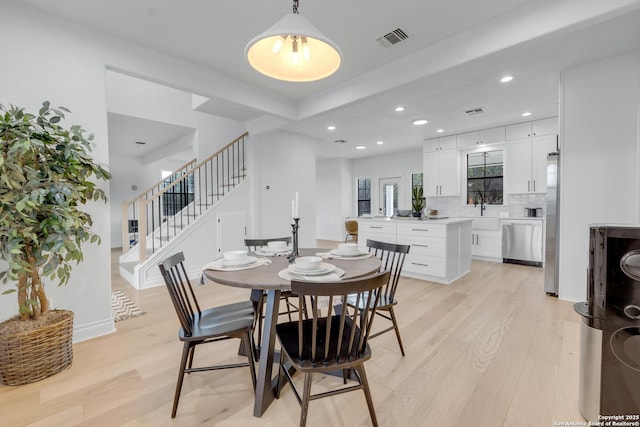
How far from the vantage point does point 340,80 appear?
3602mm

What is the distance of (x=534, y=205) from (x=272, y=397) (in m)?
5.92

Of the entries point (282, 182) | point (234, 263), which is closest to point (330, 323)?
point (234, 263)

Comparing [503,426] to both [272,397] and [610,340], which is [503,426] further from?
[272,397]

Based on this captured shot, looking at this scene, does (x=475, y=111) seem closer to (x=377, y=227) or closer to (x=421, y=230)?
(x=421, y=230)

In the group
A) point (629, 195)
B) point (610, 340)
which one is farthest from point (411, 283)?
point (610, 340)

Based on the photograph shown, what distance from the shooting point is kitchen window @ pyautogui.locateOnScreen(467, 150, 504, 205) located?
5738 millimetres

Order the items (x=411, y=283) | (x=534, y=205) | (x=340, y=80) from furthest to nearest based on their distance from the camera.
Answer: (x=534, y=205) < (x=411, y=283) < (x=340, y=80)

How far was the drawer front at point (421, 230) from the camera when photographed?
392 centimetres

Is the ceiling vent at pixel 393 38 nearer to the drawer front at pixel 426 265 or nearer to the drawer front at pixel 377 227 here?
the drawer front at pixel 377 227

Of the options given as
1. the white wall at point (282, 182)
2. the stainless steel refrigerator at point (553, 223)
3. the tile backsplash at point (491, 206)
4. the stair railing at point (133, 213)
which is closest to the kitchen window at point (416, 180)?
the tile backsplash at point (491, 206)

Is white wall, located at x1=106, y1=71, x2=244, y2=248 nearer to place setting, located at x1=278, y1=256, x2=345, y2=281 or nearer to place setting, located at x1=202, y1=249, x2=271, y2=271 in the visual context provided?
place setting, located at x1=202, y1=249, x2=271, y2=271

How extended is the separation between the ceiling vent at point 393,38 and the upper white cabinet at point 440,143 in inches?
156

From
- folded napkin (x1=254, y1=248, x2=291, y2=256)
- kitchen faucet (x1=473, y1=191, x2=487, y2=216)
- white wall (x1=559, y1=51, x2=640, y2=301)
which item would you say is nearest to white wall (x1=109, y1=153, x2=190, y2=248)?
folded napkin (x1=254, y1=248, x2=291, y2=256)

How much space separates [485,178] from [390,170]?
9.50ft
